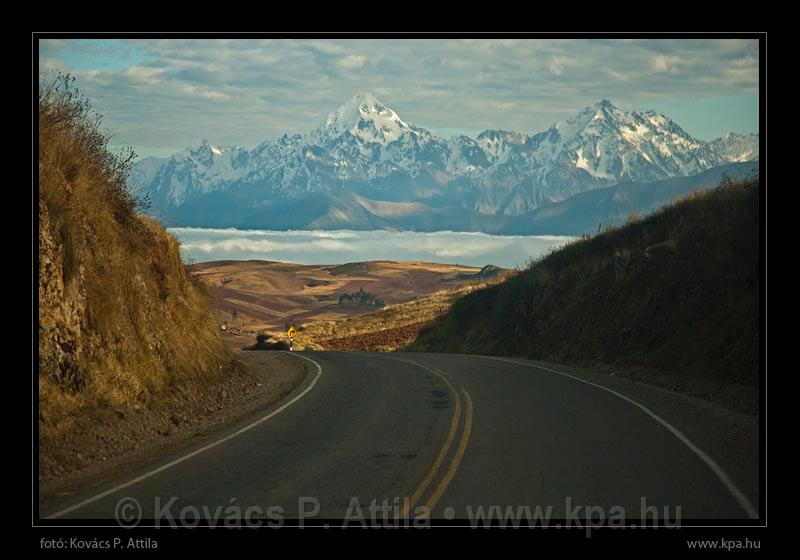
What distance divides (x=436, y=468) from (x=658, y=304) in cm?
2042

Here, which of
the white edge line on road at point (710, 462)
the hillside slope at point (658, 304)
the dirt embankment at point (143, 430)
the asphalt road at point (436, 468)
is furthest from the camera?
the hillside slope at point (658, 304)

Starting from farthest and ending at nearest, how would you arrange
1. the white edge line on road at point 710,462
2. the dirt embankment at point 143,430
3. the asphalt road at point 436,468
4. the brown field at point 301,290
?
the brown field at point 301,290 < the dirt embankment at point 143,430 < the white edge line on road at point 710,462 < the asphalt road at point 436,468

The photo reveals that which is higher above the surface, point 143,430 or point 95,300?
point 95,300

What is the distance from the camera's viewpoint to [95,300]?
16.9m

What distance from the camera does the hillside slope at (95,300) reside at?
48.5 ft

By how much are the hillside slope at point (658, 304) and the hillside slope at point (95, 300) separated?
1277 cm

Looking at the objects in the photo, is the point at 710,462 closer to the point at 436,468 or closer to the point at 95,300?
the point at 436,468

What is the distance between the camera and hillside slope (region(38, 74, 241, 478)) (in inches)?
582

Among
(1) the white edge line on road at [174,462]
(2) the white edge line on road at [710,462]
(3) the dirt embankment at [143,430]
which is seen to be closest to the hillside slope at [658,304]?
(2) the white edge line on road at [710,462]

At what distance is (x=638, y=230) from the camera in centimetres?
4262

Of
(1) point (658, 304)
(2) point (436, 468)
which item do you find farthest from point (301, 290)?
(2) point (436, 468)

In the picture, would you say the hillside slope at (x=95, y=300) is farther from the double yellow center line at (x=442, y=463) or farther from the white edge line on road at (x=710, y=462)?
the white edge line on road at (x=710, y=462)

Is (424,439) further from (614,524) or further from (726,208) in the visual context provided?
(726,208)

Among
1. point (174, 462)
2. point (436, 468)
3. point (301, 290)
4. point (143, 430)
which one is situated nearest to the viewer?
point (436, 468)
